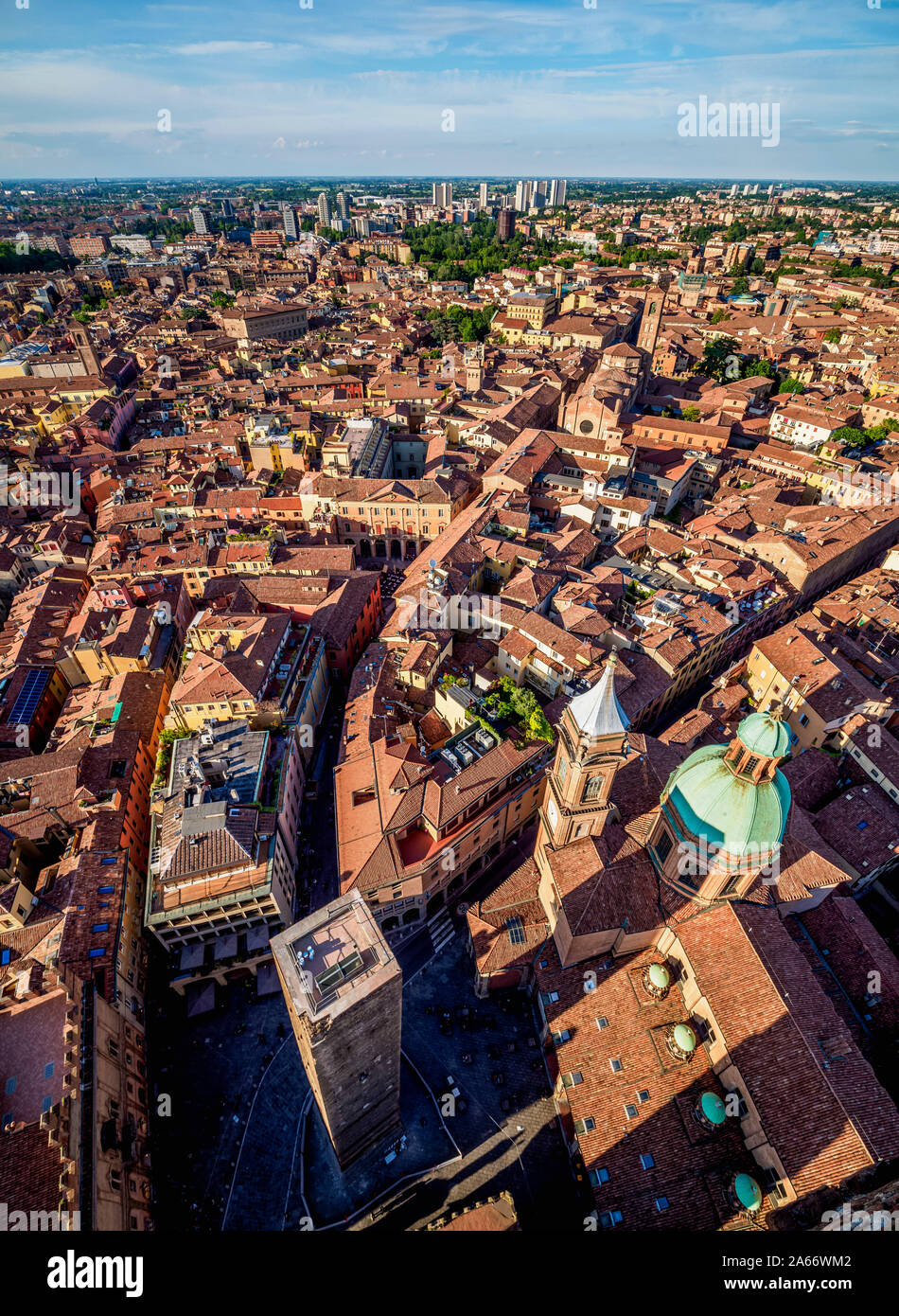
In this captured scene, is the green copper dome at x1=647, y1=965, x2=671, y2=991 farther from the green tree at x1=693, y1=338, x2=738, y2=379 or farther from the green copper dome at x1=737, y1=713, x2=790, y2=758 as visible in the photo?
the green tree at x1=693, y1=338, x2=738, y2=379

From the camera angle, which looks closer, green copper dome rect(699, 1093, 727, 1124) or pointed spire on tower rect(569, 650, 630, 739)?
green copper dome rect(699, 1093, 727, 1124)

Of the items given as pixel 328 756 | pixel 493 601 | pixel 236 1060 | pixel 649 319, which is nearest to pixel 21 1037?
pixel 236 1060

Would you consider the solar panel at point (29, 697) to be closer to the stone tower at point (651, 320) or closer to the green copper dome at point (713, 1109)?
the green copper dome at point (713, 1109)

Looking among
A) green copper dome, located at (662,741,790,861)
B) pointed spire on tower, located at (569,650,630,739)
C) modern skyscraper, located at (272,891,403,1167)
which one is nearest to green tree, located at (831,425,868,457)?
green copper dome, located at (662,741,790,861)

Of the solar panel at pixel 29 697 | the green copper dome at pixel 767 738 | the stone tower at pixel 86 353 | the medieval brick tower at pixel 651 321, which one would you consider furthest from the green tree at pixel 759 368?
the stone tower at pixel 86 353

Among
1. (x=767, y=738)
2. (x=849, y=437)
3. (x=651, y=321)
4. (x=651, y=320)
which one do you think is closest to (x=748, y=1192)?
(x=767, y=738)

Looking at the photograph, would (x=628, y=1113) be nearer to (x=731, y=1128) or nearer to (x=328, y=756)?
(x=731, y=1128)

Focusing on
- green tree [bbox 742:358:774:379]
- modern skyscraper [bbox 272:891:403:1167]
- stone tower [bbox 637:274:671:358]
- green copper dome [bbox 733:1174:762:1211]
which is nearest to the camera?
modern skyscraper [bbox 272:891:403:1167]

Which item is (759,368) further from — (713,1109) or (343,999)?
(343,999)
